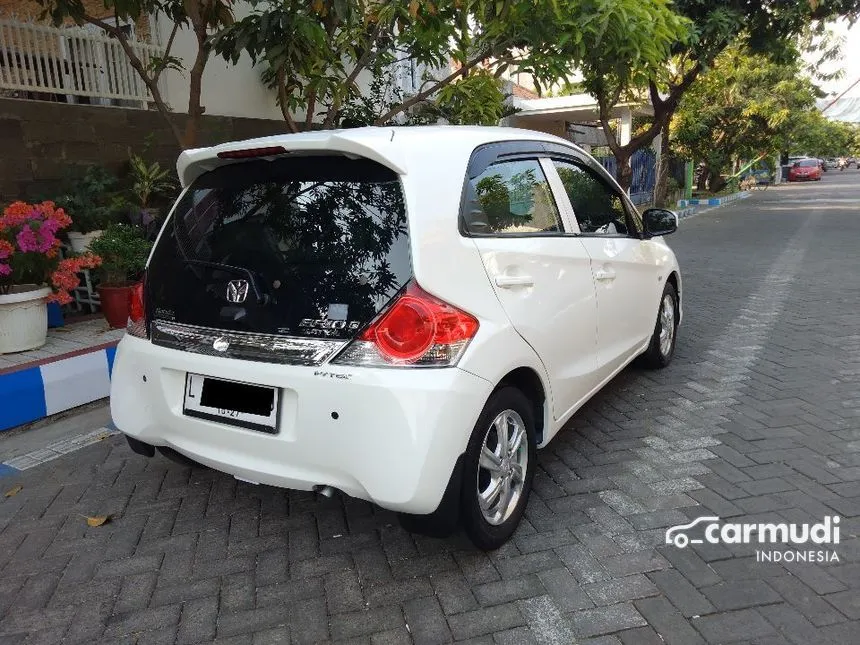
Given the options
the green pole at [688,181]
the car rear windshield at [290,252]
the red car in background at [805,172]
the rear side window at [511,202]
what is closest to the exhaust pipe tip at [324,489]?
the car rear windshield at [290,252]

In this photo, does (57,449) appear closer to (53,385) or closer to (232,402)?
(53,385)

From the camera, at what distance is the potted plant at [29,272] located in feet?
15.0

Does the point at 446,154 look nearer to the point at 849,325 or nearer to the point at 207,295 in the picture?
the point at 207,295

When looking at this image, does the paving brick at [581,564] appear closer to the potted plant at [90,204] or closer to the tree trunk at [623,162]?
the potted plant at [90,204]

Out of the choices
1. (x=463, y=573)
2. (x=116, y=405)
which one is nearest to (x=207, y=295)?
(x=116, y=405)

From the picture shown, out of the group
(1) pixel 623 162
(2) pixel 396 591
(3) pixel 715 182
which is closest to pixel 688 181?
(3) pixel 715 182

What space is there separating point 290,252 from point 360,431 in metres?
0.73

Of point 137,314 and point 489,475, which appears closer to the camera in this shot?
point 489,475

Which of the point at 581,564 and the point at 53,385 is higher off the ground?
the point at 53,385

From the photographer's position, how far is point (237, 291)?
248 cm

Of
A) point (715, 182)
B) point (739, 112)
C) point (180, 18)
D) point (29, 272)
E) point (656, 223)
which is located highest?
point (739, 112)

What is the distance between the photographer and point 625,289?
3840mm

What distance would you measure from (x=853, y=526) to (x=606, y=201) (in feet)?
6.90

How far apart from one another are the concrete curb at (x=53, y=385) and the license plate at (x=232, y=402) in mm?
1880
